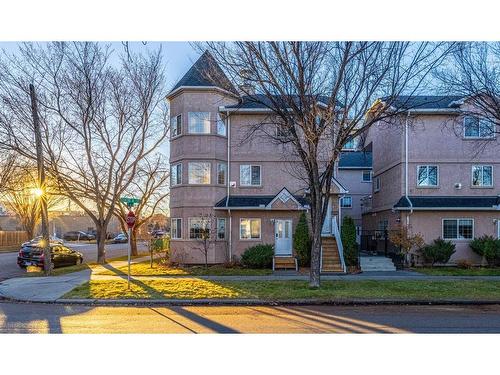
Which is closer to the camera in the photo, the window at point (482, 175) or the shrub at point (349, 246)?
the shrub at point (349, 246)

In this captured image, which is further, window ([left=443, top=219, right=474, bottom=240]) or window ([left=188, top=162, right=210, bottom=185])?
window ([left=188, top=162, right=210, bottom=185])

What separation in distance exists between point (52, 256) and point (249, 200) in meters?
11.8

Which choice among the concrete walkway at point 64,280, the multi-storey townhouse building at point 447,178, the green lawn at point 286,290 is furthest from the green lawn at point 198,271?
the multi-storey townhouse building at point 447,178

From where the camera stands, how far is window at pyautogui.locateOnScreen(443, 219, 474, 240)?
2239 centimetres

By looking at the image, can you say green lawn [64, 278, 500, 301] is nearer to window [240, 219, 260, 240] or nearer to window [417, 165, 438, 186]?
window [240, 219, 260, 240]

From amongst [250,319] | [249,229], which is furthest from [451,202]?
[250,319]

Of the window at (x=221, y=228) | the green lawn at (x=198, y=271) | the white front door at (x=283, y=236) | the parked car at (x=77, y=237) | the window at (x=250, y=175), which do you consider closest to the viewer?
the green lawn at (x=198, y=271)

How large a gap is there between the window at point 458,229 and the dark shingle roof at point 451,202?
1.03 meters

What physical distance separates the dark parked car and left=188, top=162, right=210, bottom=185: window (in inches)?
357

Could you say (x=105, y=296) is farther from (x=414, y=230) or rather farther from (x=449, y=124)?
(x=449, y=124)

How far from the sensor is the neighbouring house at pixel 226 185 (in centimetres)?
2230

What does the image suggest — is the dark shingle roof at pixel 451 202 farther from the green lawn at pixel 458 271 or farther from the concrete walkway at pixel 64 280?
the concrete walkway at pixel 64 280

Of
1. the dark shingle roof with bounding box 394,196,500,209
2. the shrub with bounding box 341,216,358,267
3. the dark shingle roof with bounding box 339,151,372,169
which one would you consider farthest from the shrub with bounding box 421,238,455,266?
the dark shingle roof with bounding box 339,151,372,169

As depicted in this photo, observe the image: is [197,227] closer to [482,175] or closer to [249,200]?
[249,200]
